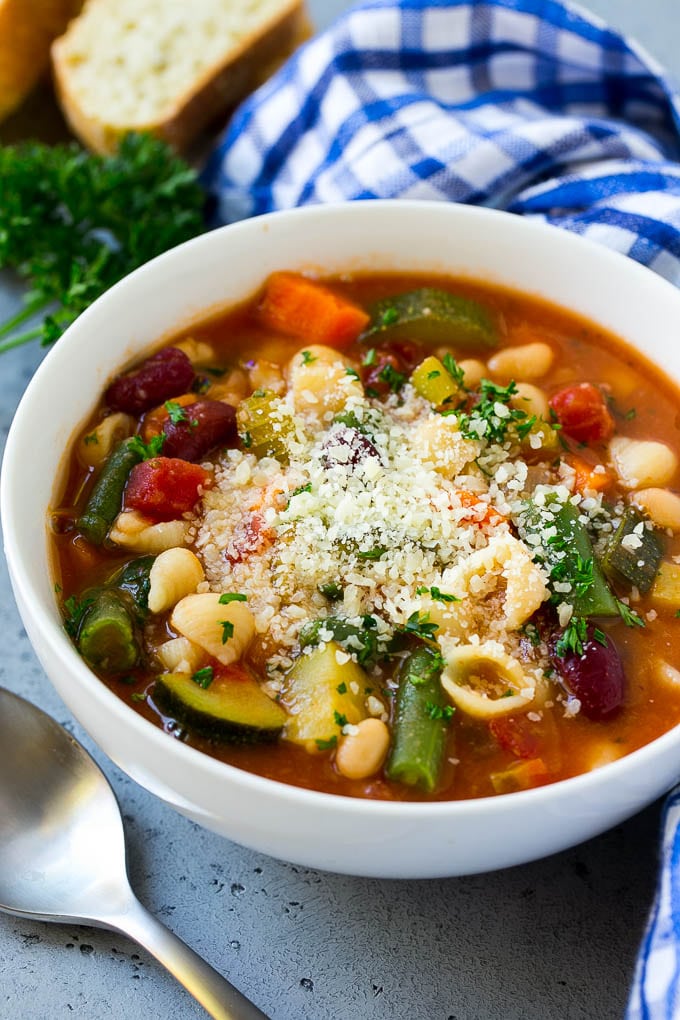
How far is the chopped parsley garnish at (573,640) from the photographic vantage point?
8.29ft

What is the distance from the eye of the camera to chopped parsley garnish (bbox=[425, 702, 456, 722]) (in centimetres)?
244

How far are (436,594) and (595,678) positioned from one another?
0.41 metres

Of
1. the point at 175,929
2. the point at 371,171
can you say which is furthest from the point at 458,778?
the point at 371,171

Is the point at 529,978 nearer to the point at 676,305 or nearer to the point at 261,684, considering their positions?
the point at 261,684

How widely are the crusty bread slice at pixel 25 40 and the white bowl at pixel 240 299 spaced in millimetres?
1878

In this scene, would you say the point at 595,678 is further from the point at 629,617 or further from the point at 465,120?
the point at 465,120

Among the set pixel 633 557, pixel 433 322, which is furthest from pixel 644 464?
pixel 433 322

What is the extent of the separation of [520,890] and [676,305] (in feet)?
5.36

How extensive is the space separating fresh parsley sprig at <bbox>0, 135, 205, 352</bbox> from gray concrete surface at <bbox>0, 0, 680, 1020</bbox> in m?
1.99

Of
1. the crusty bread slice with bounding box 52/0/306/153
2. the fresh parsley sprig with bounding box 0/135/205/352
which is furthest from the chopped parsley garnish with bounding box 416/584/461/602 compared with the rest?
the crusty bread slice with bounding box 52/0/306/153

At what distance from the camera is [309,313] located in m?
3.29

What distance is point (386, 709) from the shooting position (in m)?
2.50

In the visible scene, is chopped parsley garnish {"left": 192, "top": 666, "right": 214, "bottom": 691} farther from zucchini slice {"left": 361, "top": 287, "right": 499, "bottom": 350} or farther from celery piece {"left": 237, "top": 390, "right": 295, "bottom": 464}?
zucchini slice {"left": 361, "top": 287, "right": 499, "bottom": 350}

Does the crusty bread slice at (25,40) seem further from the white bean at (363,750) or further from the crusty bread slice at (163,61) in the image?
the white bean at (363,750)
